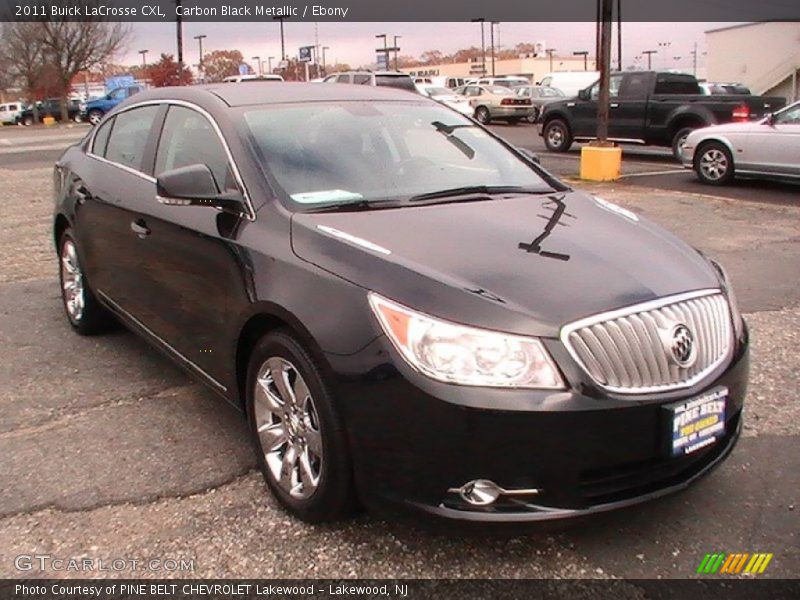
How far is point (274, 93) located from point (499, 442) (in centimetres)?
240

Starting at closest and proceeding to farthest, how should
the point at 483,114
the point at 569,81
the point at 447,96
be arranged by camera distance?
1. the point at 447,96
2. the point at 483,114
3. the point at 569,81

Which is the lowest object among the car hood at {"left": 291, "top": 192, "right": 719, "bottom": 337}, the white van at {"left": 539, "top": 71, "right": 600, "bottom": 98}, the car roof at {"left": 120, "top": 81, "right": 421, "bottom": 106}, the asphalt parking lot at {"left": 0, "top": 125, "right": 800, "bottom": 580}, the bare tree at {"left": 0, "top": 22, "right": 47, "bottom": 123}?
the asphalt parking lot at {"left": 0, "top": 125, "right": 800, "bottom": 580}

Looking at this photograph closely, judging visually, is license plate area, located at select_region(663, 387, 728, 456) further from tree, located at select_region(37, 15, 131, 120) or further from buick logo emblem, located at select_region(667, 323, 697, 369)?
tree, located at select_region(37, 15, 131, 120)

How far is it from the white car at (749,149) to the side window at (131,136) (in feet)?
A: 30.4

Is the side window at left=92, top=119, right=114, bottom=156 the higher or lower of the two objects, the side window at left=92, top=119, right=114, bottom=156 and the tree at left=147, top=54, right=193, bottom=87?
the lower

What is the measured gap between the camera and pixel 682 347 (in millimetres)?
2623

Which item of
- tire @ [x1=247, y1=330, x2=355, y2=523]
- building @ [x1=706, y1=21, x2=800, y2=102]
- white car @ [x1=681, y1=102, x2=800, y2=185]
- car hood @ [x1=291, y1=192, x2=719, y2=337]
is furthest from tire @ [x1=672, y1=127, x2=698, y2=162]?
building @ [x1=706, y1=21, x2=800, y2=102]

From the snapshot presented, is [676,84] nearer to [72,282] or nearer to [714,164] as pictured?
[714,164]

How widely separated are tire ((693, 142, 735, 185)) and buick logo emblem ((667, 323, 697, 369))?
10.2 m

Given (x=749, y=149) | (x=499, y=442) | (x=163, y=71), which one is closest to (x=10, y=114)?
(x=163, y=71)

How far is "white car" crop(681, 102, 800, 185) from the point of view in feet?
35.7

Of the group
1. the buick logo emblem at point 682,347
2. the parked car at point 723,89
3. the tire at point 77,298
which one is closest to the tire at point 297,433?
the buick logo emblem at point 682,347

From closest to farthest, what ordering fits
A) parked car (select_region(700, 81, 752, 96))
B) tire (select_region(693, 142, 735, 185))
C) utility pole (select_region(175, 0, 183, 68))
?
tire (select_region(693, 142, 735, 185)), parked car (select_region(700, 81, 752, 96)), utility pole (select_region(175, 0, 183, 68))

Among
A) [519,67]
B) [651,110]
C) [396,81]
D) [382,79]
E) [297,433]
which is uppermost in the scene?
[519,67]
